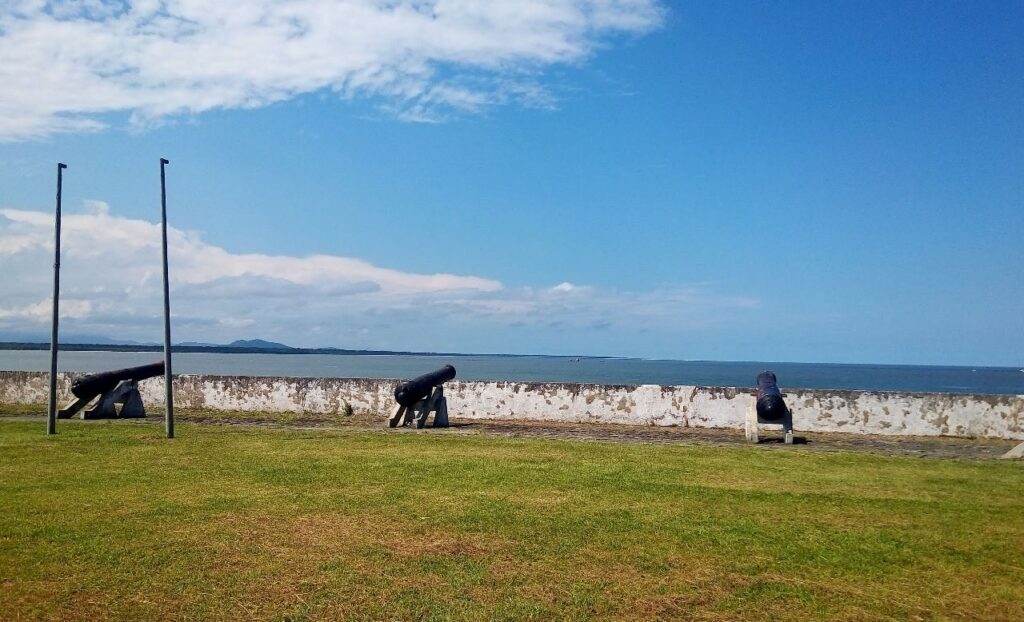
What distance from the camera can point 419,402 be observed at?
15.3m

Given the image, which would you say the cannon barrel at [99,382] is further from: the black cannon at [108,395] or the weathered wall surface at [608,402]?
the weathered wall surface at [608,402]

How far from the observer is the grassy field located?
441 cm

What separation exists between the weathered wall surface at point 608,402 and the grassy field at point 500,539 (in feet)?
15.1

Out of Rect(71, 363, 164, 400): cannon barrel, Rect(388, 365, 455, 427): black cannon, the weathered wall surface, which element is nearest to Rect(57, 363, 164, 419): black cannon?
Rect(71, 363, 164, 400): cannon barrel

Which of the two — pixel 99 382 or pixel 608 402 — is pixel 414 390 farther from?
pixel 99 382

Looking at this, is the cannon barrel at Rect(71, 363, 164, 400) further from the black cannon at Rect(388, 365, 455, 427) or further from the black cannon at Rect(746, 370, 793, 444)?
the black cannon at Rect(746, 370, 793, 444)

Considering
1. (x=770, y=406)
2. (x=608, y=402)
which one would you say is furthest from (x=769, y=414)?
(x=608, y=402)

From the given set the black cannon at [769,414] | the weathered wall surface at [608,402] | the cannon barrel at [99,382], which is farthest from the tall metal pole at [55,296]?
the black cannon at [769,414]

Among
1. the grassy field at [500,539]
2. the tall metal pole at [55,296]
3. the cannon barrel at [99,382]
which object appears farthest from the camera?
the cannon barrel at [99,382]

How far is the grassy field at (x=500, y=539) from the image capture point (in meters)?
4.41

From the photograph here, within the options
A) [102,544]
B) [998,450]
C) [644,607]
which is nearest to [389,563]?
[644,607]

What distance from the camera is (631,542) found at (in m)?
5.71

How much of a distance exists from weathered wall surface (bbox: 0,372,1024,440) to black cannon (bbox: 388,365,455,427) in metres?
0.56

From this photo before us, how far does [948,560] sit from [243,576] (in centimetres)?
463
